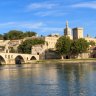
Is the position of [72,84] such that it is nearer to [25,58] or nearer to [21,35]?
[25,58]

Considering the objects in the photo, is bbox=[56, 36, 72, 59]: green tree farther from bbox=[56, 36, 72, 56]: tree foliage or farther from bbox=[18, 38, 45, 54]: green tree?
bbox=[18, 38, 45, 54]: green tree

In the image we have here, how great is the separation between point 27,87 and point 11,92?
4161 millimetres

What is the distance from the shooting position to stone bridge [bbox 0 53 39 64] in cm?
11575

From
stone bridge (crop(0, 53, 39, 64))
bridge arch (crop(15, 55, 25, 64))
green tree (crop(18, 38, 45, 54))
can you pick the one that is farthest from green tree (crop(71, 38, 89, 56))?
bridge arch (crop(15, 55, 25, 64))

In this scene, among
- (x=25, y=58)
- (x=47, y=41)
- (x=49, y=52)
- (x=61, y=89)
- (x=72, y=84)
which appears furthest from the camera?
(x=47, y=41)

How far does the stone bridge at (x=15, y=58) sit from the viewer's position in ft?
380

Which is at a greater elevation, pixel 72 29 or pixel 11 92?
pixel 72 29

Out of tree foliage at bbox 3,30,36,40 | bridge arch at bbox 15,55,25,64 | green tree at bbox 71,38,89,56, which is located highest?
tree foliage at bbox 3,30,36,40

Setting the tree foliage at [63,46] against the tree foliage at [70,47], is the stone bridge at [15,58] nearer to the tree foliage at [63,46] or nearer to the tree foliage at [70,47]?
the tree foliage at [63,46]

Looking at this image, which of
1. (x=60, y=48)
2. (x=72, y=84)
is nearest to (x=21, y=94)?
(x=72, y=84)

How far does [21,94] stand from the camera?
39.2 meters

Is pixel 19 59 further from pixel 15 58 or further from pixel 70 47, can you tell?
pixel 70 47

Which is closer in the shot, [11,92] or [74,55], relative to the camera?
[11,92]

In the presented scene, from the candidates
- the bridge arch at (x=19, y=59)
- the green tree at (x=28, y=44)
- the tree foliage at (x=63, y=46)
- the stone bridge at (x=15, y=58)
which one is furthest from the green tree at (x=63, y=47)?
the bridge arch at (x=19, y=59)
